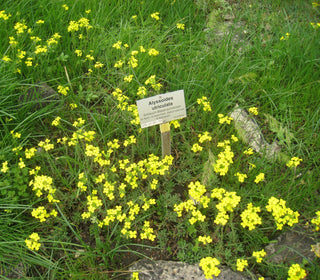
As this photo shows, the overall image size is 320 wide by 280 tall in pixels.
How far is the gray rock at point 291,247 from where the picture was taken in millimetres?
2377

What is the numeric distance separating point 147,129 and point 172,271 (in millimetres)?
1295

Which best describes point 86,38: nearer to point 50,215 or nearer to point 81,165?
point 81,165

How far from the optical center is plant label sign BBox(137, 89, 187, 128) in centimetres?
227

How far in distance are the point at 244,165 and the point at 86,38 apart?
2661 millimetres

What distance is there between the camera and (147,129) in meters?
2.79

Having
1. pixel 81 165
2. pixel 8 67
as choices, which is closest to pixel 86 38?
pixel 8 67

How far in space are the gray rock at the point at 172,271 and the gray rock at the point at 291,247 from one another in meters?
0.35

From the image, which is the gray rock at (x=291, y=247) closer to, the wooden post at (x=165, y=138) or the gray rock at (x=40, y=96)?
the wooden post at (x=165, y=138)

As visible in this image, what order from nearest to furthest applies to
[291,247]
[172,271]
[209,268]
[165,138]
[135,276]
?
[209,268] → [135,276] → [172,271] → [291,247] → [165,138]

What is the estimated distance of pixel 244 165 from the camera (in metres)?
2.88

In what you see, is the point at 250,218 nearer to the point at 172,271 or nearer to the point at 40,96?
the point at 172,271

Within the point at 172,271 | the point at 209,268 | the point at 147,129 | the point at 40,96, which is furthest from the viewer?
the point at 40,96

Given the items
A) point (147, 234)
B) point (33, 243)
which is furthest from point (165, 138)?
point (33, 243)

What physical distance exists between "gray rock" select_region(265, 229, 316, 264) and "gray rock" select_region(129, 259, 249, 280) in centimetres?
35
